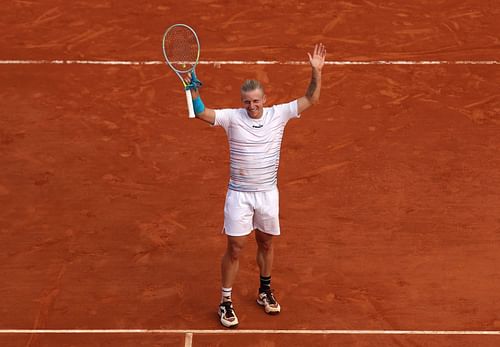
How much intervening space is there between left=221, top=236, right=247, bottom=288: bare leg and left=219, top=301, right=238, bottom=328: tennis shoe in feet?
0.67

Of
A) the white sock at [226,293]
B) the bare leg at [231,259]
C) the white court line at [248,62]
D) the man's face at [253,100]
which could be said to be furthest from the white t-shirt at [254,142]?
the white court line at [248,62]

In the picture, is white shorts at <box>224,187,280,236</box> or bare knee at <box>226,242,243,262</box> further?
bare knee at <box>226,242,243,262</box>

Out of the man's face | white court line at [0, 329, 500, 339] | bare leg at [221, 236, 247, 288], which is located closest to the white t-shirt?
the man's face

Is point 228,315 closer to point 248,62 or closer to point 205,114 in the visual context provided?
point 205,114

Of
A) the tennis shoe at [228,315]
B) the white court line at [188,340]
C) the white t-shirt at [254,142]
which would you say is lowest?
the white court line at [188,340]

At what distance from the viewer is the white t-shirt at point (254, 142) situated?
8.62 meters

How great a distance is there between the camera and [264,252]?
9297 millimetres

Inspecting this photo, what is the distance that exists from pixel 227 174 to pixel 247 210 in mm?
→ 3005

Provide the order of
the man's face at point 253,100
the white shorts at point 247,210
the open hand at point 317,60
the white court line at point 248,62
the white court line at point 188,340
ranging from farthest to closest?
the white court line at point 248,62, the white court line at point 188,340, the white shorts at point 247,210, the open hand at point 317,60, the man's face at point 253,100

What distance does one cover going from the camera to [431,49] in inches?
578

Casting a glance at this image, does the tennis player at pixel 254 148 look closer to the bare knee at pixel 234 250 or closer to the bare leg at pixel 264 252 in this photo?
the bare knee at pixel 234 250

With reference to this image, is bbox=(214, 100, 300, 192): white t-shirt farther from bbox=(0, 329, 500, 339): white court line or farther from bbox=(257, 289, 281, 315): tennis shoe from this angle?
bbox=(0, 329, 500, 339): white court line

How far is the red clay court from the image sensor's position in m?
9.47

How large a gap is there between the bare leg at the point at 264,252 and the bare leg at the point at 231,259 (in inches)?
6.7
